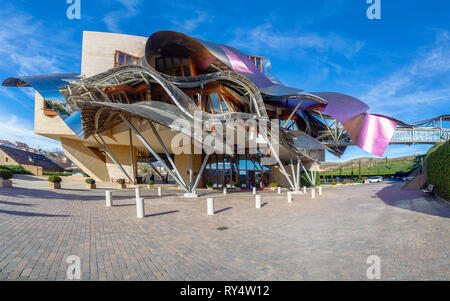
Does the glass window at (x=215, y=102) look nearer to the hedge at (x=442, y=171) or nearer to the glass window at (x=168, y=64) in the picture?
the glass window at (x=168, y=64)

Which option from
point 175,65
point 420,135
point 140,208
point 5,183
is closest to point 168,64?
point 175,65

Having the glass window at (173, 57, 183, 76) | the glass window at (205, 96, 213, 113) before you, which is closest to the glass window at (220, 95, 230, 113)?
the glass window at (205, 96, 213, 113)

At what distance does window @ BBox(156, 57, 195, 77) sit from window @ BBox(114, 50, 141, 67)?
216 inches

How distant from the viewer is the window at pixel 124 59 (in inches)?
1197

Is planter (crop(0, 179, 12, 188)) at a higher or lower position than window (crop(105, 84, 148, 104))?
lower

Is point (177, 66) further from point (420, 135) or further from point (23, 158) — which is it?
point (420, 135)

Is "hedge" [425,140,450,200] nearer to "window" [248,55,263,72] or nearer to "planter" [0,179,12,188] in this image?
"planter" [0,179,12,188]

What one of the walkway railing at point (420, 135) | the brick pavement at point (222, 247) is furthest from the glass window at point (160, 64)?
the walkway railing at point (420, 135)

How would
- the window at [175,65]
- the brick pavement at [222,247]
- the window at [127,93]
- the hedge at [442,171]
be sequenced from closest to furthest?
the brick pavement at [222,247]
the hedge at [442,171]
the window at [127,93]
the window at [175,65]

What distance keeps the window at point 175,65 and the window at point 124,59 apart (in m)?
5.48

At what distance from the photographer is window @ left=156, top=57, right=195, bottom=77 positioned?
87.9 feet

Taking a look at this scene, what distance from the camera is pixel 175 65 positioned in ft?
89.9
